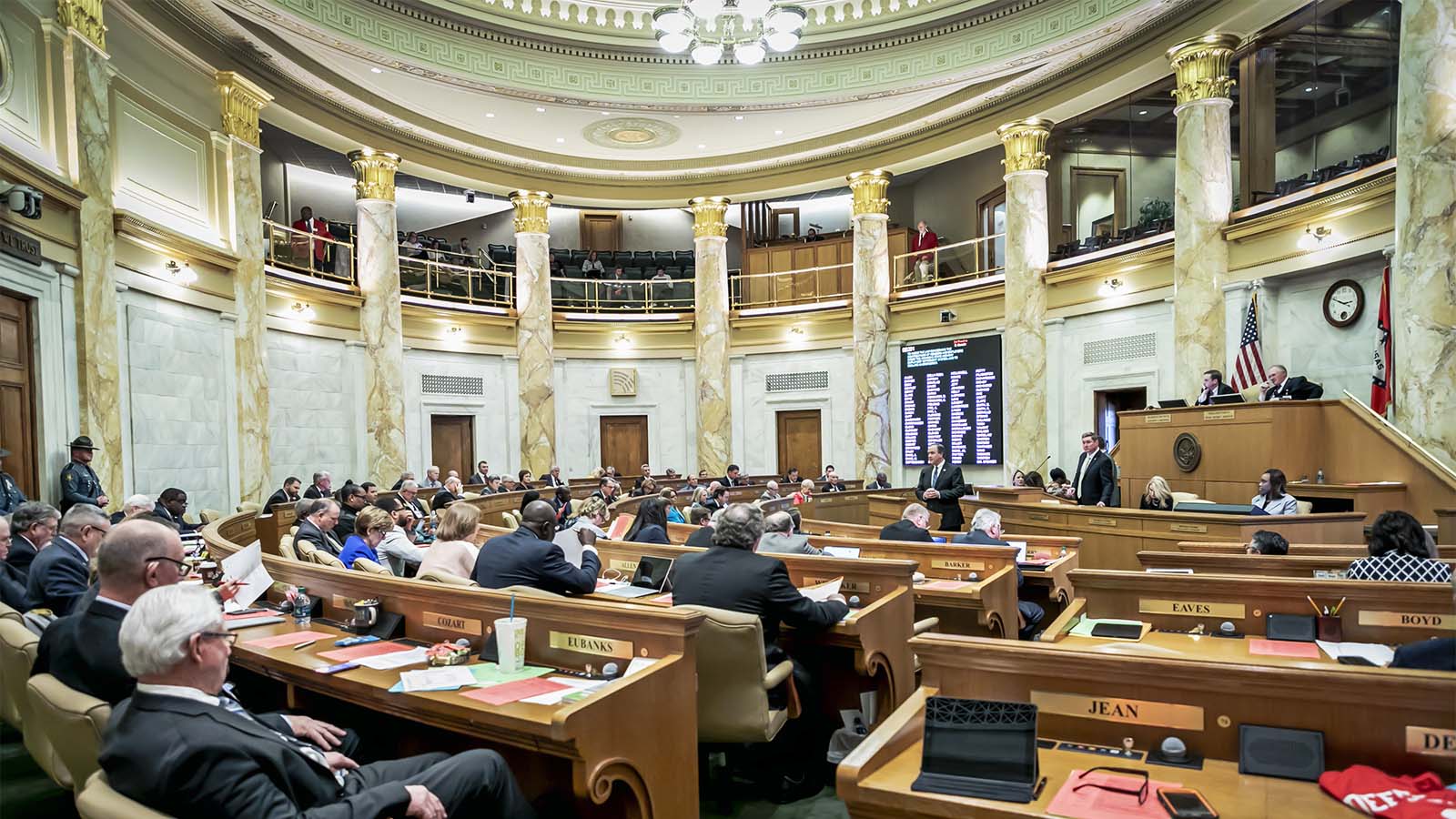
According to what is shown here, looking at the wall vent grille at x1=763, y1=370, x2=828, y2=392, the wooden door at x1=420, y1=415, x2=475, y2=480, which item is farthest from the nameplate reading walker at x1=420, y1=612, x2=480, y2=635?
the wall vent grille at x1=763, y1=370, x2=828, y2=392

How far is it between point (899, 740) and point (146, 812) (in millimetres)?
1711

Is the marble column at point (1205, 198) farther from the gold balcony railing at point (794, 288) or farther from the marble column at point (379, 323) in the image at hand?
the marble column at point (379, 323)

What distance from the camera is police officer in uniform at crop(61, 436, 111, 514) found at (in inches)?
289

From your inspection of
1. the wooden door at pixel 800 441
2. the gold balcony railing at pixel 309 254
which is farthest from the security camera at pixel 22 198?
the wooden door at pixel 800 441

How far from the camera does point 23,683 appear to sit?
9.83 feet

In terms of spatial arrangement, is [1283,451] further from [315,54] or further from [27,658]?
[315,54]

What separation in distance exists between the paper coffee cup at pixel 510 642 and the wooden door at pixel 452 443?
13728mm

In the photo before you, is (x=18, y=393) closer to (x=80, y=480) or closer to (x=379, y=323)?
(x=80, y=480)

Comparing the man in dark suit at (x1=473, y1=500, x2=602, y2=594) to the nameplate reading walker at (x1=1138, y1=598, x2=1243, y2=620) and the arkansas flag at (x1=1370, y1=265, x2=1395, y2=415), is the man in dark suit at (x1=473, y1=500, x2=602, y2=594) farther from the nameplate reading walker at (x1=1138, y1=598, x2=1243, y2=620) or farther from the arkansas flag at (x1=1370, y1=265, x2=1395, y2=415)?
the arkansas flag at (x1=1370, y1=265, x2=1395, y2=415)

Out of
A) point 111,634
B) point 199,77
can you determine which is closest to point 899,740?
point 111,634

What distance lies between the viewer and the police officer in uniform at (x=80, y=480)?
7332 mm

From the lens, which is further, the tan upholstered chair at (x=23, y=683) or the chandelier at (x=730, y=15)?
the chandelier at (x=730, y=15)

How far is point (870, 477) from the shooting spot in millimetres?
15984

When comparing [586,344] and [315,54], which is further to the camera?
[586,344]
